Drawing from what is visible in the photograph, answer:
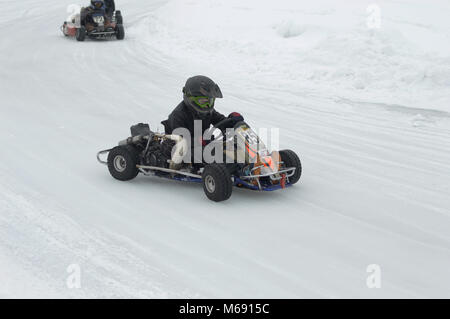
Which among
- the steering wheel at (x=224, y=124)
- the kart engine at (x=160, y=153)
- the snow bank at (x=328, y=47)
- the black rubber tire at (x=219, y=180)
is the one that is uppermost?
the snow bank at (x=328, y=47)

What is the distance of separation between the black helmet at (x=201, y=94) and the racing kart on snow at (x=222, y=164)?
261mm

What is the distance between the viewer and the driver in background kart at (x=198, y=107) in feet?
21.8

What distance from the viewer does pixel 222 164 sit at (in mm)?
6141

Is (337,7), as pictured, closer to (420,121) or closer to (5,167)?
(420,121)

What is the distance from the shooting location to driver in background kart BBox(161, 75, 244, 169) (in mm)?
6645

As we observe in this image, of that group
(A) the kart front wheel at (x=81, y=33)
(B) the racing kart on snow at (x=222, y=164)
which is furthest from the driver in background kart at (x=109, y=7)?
(B) the racing kart on snow at (x=222, y=164)

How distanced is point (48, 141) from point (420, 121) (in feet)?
19.9

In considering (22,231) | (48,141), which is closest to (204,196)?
(22,231)

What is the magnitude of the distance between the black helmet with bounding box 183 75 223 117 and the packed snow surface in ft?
3.06

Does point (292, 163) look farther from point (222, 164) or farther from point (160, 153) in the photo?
point (160, 153)

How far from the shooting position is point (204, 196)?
6.47 meters

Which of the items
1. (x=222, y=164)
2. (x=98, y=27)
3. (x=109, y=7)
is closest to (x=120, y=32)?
(x=98, y=27)

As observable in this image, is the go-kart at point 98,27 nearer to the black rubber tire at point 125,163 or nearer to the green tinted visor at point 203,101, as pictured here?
the black rubber tire at point 125,163

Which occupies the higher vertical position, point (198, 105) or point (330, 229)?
point (198, 105)
